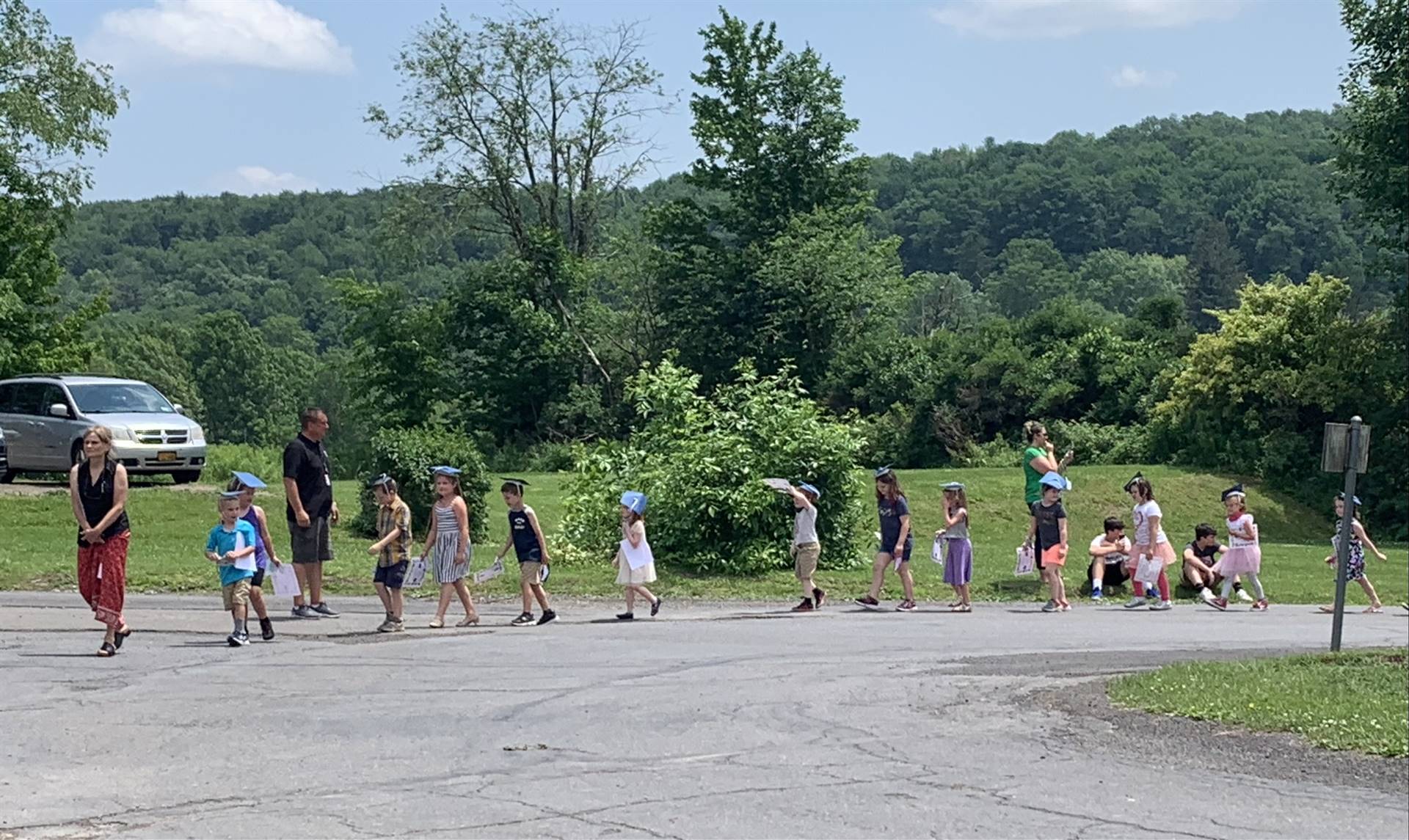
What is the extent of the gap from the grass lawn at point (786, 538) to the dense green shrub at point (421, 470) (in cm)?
31

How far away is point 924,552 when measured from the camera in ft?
93.3

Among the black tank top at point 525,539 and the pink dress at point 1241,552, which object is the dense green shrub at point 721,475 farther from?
the black tank top at point 525,539

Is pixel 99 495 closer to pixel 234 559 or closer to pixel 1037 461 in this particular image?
pixel 234 559

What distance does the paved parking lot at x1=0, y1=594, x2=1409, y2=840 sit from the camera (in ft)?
26.8

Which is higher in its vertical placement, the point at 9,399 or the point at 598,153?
the point at 598,153

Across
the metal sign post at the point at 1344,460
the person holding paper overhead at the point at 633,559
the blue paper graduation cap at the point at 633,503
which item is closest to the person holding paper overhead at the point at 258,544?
the person holding paper overhead at the point at 633,559

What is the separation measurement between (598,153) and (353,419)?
13692 millimetres

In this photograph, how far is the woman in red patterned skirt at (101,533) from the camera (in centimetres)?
1349

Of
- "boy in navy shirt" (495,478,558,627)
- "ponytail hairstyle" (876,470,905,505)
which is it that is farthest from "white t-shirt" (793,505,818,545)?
"boy in navy shirt" (495,478,558,627)

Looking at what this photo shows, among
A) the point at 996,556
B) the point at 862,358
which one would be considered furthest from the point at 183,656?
the point at 862,358

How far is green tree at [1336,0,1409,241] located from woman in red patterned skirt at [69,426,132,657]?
1241 inches

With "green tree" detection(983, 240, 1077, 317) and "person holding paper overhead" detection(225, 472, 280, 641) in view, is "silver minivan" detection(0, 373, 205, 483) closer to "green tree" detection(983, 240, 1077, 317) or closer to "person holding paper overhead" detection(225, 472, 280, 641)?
"person holding paper overhead" detection(225, 472, 280, 641)

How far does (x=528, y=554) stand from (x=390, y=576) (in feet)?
5.34

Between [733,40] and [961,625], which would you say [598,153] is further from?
[961,625]
